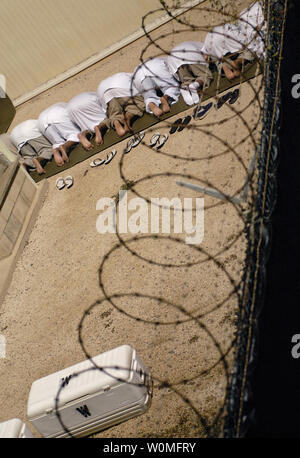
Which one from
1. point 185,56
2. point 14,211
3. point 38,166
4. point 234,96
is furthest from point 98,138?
point 234,96

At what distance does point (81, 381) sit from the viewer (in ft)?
40.0

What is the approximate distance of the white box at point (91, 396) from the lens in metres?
12.0

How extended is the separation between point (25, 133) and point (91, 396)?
12.2 meters

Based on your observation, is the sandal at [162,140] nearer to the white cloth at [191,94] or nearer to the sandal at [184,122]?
the sandal at [184,122]

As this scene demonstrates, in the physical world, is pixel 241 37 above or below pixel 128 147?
above

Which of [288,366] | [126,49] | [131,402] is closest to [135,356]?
[131,402]

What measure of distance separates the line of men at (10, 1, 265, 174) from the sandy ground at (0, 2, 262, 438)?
1228mm

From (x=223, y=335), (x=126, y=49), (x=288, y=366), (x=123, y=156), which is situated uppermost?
(x=126, y=49)

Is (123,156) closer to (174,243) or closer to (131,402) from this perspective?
(174,243)

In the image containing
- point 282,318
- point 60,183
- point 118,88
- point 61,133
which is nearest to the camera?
point 282,318

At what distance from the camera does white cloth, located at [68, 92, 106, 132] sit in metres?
20.5

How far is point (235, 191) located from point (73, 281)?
5690mm

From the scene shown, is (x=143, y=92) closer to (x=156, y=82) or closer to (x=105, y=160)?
(x=156, y=82)

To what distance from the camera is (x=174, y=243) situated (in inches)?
610
